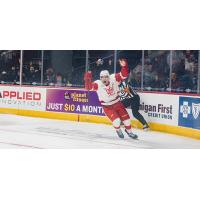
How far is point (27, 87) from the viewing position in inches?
288

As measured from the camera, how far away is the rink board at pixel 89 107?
23.0 ft

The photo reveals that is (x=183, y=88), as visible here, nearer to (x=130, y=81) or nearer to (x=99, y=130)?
(x=130, y=81)

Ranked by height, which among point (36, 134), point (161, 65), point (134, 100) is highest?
point (161, 65)

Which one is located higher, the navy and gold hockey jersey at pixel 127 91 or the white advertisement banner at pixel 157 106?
the navy and gold hockey jersey at pixel 127 91

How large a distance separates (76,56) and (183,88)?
1.37 meters

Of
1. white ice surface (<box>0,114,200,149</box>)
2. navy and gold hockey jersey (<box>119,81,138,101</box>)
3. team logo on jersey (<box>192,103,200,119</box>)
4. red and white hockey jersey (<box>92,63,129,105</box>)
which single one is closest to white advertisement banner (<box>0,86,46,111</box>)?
white ice surface (<box>0,114,200,149</box>)

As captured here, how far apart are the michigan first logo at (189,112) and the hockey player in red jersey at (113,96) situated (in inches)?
27.0

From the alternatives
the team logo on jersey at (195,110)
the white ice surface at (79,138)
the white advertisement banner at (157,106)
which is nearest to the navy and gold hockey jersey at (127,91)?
the white advertisement banner at (157,106)

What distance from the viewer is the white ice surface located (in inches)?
269

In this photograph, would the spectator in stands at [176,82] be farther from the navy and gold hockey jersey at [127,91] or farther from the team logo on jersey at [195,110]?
the navy and gold hockey jersey at [127,91]

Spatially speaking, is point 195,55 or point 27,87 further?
point 27,87

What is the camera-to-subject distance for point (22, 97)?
731 cm

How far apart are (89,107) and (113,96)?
1.07 feet

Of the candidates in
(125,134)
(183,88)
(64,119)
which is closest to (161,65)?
(183,88)
